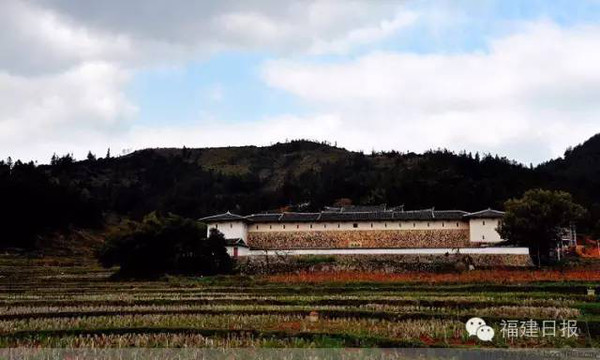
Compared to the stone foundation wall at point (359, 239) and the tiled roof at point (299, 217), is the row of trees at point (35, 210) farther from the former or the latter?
the tiled roof at point (299, 217)

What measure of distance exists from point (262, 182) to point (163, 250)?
3785 inches

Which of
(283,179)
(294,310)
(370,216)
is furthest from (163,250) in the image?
(283,179)

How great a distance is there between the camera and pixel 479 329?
1406 centimetres

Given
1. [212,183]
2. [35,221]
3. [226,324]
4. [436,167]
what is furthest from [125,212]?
[226,324]

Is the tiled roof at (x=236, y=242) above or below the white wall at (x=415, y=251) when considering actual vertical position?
above

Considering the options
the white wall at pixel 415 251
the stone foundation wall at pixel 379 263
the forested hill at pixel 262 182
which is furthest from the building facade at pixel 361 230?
the forested hill at pixel 262 182

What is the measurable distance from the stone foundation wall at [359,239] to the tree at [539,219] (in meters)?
6.99

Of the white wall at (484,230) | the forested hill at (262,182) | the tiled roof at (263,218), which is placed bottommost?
the white wall at (484,230)

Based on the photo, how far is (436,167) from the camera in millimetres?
95312

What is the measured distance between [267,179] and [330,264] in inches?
3783

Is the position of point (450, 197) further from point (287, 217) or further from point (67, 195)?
point (67, 195)

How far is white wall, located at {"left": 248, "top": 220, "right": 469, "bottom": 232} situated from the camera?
49.8m

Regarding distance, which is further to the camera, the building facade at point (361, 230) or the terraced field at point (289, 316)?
the building facade at point (361, 230)

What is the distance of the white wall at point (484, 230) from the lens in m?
48.6
